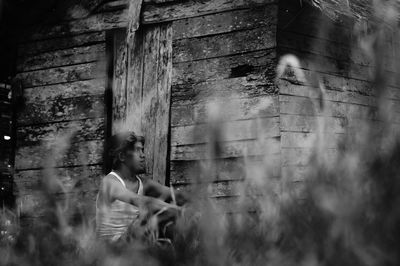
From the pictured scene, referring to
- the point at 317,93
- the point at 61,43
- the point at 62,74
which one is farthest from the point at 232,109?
the point at 61,43

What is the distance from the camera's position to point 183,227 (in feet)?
4.60

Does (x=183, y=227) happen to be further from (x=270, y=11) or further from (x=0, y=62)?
(x=0, y=62)

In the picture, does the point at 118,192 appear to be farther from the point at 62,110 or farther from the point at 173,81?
the point at 62,110

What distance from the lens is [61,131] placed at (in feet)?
21.0

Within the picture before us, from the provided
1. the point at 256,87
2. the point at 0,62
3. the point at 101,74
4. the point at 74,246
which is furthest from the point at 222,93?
the point at 74,246

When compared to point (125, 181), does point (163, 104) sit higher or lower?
higher

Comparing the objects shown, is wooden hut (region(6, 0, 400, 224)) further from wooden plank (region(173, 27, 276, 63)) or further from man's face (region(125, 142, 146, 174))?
man's face (region(125, 142, 146, 174))

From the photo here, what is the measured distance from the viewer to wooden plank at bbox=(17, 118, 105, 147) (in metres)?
6.14

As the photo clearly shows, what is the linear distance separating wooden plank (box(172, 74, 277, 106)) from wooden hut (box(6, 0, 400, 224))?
0.01 meters

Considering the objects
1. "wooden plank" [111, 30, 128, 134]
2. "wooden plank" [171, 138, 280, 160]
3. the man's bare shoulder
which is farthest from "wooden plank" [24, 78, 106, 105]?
the man's bare shoulder

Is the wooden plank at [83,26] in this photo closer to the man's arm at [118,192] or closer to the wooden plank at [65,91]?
the wooden plank at [65,91]

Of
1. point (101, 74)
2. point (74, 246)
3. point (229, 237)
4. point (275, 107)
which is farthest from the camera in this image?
point (101, 74)

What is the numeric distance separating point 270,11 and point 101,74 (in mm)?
1997

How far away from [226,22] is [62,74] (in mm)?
2076
